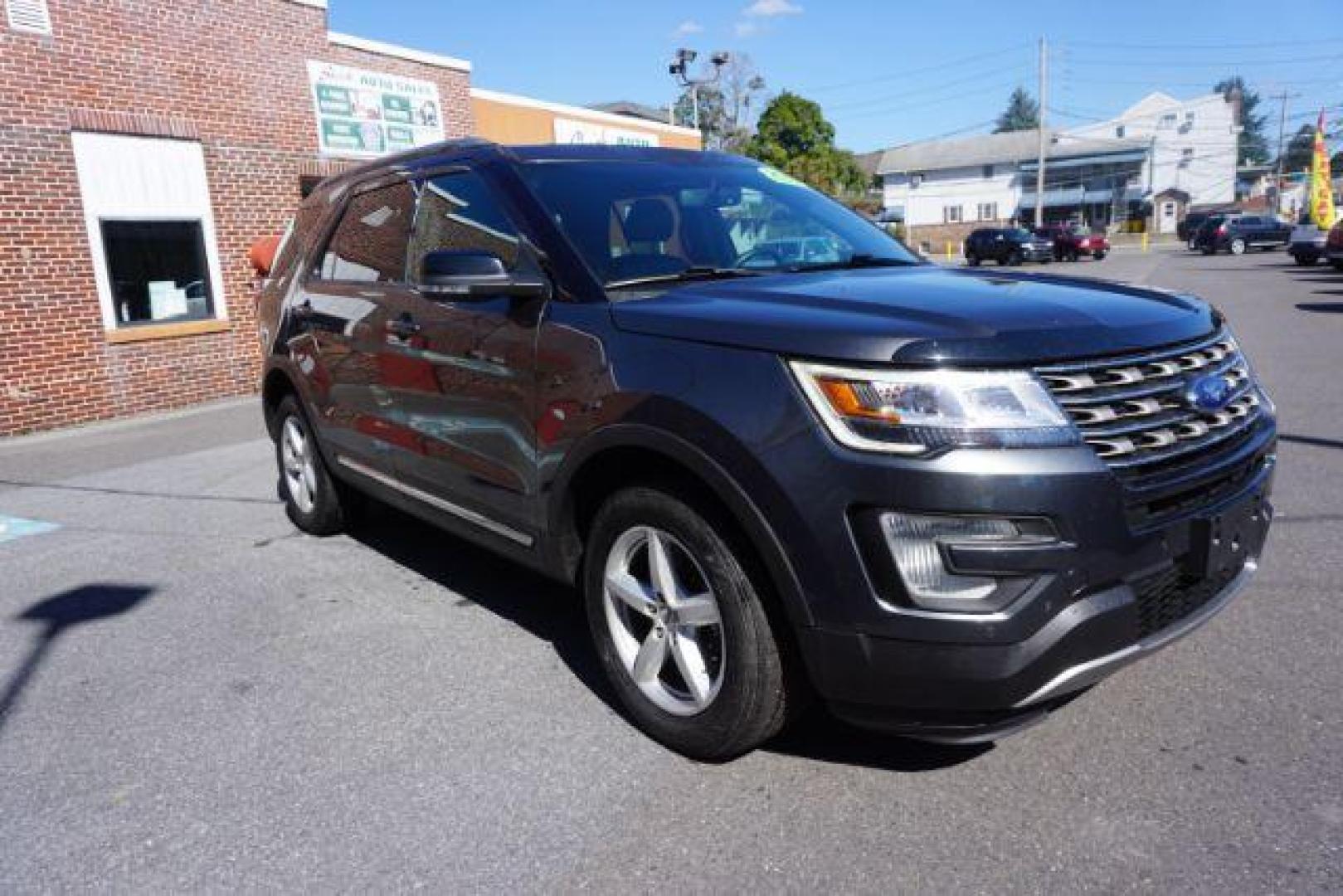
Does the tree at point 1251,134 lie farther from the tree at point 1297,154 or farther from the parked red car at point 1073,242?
the parked red car at point 1073,242

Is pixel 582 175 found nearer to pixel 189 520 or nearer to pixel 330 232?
pixel 330 232

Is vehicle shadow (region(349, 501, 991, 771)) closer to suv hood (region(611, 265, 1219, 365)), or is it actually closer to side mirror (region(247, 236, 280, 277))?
suv hood (region(611, 265, 1219, 365))

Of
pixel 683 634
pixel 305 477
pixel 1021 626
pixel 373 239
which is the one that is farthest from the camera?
pixel 305 477

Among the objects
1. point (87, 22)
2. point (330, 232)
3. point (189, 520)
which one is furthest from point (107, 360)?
point (330, 232)

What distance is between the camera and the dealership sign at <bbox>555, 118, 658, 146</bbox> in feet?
58.4

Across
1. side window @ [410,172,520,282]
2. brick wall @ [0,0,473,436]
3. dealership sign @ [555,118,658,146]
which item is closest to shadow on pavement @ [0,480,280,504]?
brick wall @ [0,0,473,436]

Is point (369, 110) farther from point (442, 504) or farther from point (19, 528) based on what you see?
point (442, 504)

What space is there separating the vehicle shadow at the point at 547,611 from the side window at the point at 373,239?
145cm

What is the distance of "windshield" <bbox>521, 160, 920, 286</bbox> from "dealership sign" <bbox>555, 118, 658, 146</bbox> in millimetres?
13199

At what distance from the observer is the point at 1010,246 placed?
3731 cm

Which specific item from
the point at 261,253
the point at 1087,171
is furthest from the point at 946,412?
the point at 1087,171

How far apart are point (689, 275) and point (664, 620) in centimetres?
115

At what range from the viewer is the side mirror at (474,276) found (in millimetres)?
3000

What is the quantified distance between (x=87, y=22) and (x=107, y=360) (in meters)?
3.65
